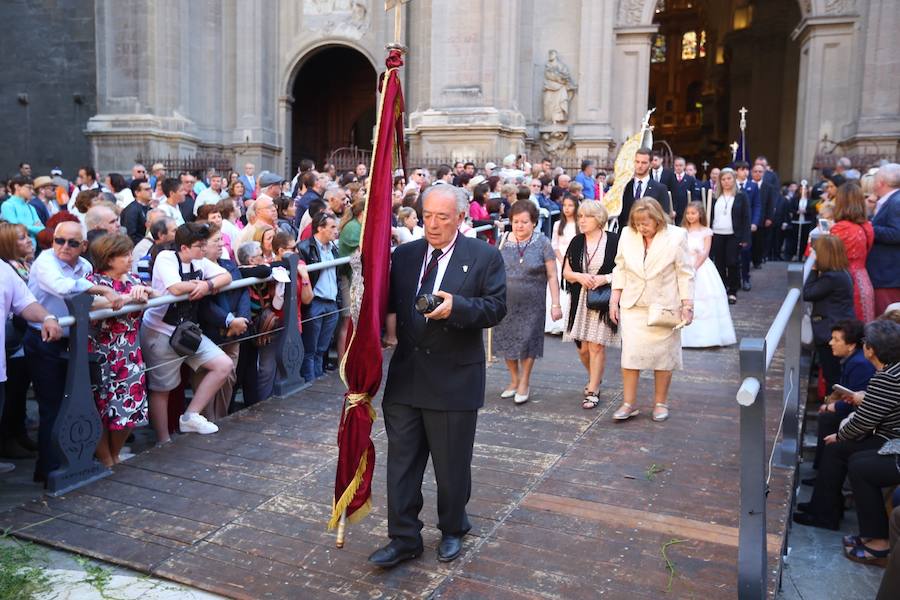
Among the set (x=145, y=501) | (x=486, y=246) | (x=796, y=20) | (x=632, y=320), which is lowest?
(x=145, y=501)

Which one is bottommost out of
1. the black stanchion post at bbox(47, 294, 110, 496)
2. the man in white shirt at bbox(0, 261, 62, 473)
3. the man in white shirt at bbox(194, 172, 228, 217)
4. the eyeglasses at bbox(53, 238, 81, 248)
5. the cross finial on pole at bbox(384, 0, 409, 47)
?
the black stanchion post at bbox(47, 294, 110, 496)

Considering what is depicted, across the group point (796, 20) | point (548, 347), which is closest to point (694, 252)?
point (548, 347)

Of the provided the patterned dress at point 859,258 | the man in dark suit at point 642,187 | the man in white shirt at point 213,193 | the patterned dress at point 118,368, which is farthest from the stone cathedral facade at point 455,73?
the patterned dress at point 118,368

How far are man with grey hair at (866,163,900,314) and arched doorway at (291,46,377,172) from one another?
21391 millimetres

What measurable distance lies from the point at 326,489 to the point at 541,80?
18.5m

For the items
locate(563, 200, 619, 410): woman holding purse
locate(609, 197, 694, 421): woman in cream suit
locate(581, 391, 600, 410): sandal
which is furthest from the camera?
locate(563, 200, 619, 410): woman holding purse

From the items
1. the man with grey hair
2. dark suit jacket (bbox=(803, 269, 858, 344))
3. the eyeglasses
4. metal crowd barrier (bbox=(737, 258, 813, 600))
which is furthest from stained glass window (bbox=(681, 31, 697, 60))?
metal crowd barrier (bbox=(737, 258, 813, 600))

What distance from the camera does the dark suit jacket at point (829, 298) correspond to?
759 cm

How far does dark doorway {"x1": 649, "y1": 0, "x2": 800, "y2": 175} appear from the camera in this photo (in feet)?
94.1

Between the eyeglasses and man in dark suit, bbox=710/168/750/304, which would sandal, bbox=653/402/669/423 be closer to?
the eyeglasses

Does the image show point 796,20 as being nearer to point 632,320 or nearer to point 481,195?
point 481,195

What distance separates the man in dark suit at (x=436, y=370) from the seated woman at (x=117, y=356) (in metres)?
2.34

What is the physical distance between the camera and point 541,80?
22172 mm

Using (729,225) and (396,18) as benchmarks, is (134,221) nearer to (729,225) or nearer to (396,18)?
(396,18)
